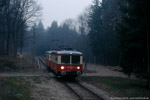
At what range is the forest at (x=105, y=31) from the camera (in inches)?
575

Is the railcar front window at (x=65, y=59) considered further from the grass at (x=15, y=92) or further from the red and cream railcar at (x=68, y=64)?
the grass at (x=15, y=92)

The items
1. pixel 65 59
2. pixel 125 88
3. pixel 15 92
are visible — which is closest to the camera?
pixel 15 92

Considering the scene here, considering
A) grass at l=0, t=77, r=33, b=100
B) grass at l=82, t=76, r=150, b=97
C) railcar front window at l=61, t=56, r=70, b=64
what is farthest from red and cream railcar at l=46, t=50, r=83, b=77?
grass at l=0, t=77, r=33, b=100

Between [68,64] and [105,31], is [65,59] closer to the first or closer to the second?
[68,64]

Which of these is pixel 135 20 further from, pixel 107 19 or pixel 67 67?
pixel 107 19

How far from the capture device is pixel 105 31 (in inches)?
1521

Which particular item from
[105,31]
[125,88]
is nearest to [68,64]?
[125,88]

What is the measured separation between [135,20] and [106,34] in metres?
24.1

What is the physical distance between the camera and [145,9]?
1355 cm

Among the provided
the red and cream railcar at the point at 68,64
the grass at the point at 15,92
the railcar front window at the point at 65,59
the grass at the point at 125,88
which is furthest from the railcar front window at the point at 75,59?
the grass at the point at 15,92

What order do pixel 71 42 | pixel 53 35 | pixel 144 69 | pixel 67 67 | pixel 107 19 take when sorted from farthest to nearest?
pixel 53 35 < pixel 71 42 < pixel 107 19 < pixel 67 67 < pixel 144 69

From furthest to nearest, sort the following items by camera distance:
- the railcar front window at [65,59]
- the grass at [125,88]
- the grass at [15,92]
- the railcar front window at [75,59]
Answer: the railcar front window at [75,59] < the railcar front window at [65,59] < the grass at [125,88] < the grass at [15,92]

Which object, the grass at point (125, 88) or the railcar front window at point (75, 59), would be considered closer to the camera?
the grass at point (125, 88)

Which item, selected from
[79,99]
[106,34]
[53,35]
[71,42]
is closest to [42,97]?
[79,99]
